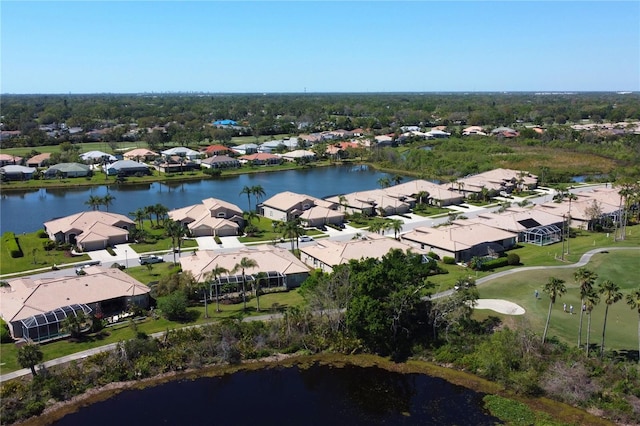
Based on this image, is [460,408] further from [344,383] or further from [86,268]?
[86,268]

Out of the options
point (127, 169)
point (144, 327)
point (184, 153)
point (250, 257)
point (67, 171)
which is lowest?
point (144, 327)

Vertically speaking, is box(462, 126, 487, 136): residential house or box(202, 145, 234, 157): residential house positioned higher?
box(462, 126, 487, 136): residential house

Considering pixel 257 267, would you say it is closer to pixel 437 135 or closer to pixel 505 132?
pixel 437 135

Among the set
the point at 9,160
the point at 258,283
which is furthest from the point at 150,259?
the point at 9,160

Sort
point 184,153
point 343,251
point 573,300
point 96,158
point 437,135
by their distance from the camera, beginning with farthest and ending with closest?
1. point 437,135
2. point 184,153
3. point 96,158
4. point 343,251
5. point 573,300

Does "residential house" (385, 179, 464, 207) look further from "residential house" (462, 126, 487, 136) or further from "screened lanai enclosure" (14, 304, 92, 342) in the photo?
"residential house" (462, 126, 487, 136)

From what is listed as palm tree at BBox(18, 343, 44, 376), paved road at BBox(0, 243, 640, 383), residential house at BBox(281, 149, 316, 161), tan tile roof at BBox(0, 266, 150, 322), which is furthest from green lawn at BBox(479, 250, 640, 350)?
residential house at BBox(281, 149, 316, 161)
